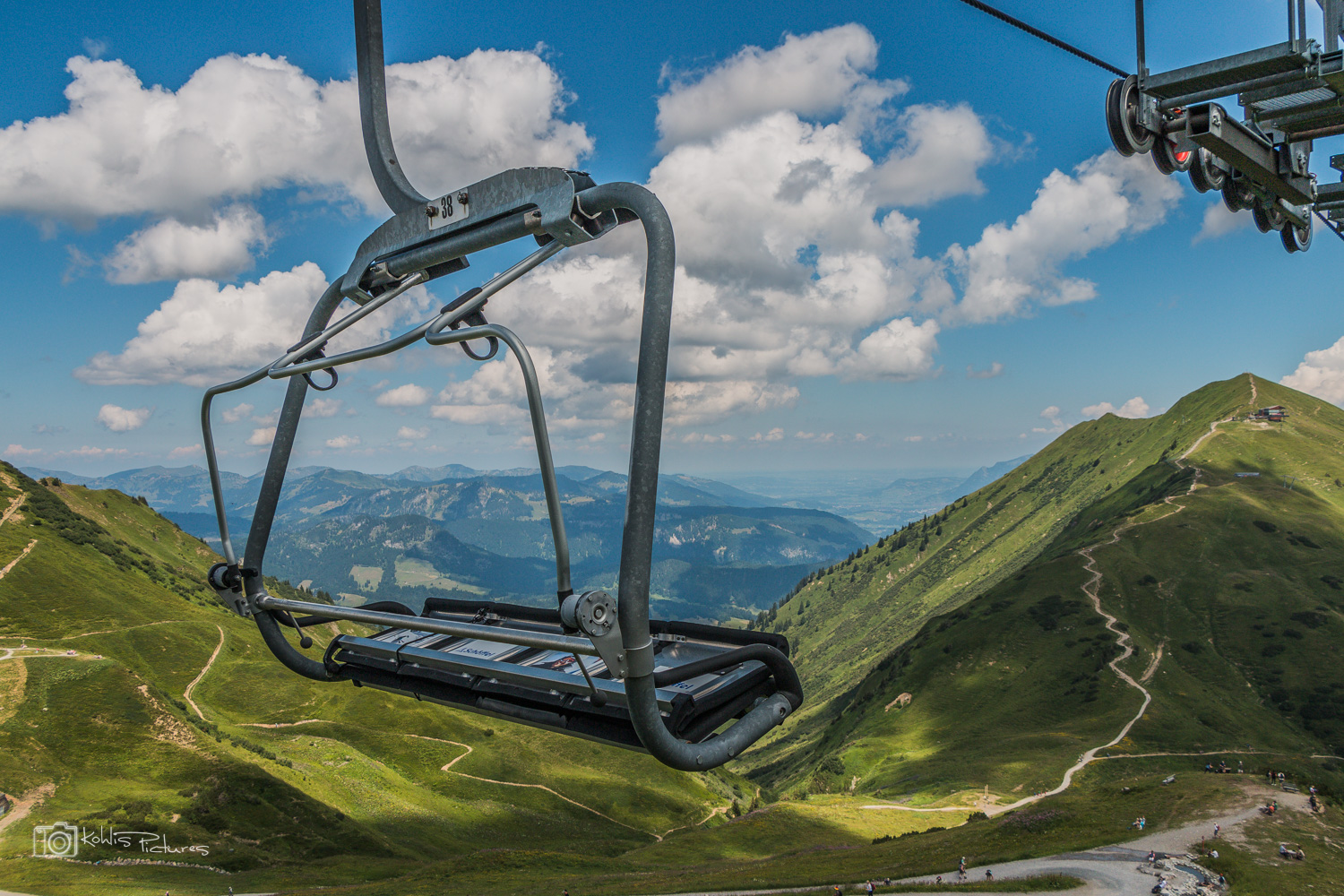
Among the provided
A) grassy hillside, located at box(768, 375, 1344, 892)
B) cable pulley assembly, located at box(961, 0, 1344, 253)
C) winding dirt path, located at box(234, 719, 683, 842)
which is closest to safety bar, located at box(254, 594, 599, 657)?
cable pulley assembly, located at box(961, 0, 1344, 253)

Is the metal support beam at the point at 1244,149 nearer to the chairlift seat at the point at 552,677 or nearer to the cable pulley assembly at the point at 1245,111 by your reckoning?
the cable pulley assembly at the point at 1245,111

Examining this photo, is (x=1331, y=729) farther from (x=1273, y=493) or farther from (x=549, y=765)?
(x=549, y=765)

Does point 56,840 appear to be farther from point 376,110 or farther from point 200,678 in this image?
point 376,110

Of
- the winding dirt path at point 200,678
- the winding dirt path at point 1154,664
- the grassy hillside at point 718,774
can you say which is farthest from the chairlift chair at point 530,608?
the winding dirt path at point 1154,664

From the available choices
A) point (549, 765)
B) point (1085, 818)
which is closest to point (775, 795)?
point (549, 765)

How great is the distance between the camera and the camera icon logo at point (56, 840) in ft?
164

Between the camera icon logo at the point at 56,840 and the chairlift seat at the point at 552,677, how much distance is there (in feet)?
201

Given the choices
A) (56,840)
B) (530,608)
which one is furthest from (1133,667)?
(530,608)

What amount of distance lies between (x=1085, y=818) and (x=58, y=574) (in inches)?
5047

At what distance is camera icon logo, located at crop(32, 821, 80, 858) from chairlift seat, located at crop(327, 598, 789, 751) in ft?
201

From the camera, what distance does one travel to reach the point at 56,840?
51125mm

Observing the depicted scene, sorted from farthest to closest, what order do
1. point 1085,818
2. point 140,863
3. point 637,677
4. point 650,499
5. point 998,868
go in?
point 1085,818 → point 998,868 → point 140,863 → point 637,677 → point 650,499

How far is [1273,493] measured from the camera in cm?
17750

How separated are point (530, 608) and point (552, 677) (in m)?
2.33
